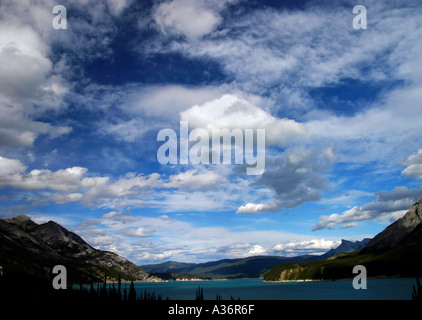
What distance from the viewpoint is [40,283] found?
72625 mm
